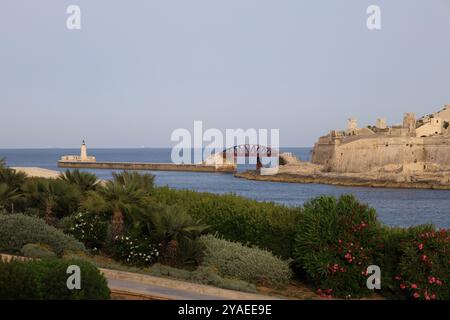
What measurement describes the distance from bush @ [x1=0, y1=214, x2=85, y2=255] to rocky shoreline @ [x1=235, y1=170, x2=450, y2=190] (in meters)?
71.2

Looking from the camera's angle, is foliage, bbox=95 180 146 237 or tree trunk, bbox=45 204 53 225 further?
tree trunk, bbox=45 204 53 225

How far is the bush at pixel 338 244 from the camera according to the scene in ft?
42.4

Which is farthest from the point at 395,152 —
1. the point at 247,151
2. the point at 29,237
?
the point at 29,237

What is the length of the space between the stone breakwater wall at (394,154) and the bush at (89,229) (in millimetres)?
80102

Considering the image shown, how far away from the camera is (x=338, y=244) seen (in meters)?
13.2

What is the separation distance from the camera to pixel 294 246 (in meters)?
13.8

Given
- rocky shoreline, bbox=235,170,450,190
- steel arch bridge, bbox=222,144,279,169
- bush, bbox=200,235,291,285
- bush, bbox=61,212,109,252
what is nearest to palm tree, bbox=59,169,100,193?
Answer: bush, bbox=61,212,109,252

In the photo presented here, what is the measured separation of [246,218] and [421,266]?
4362 mm

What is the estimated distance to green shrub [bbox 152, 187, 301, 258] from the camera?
14477 mm

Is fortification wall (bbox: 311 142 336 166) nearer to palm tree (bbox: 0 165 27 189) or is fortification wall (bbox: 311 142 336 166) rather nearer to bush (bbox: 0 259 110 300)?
palm tree (bbox: 0 165 27 189)

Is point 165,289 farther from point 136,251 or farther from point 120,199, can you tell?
point 120,199

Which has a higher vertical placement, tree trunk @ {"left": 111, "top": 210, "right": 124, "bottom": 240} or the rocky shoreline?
tree trunk @ {"left": 111, "top": 210, "right": 124, "bottom": 240}
